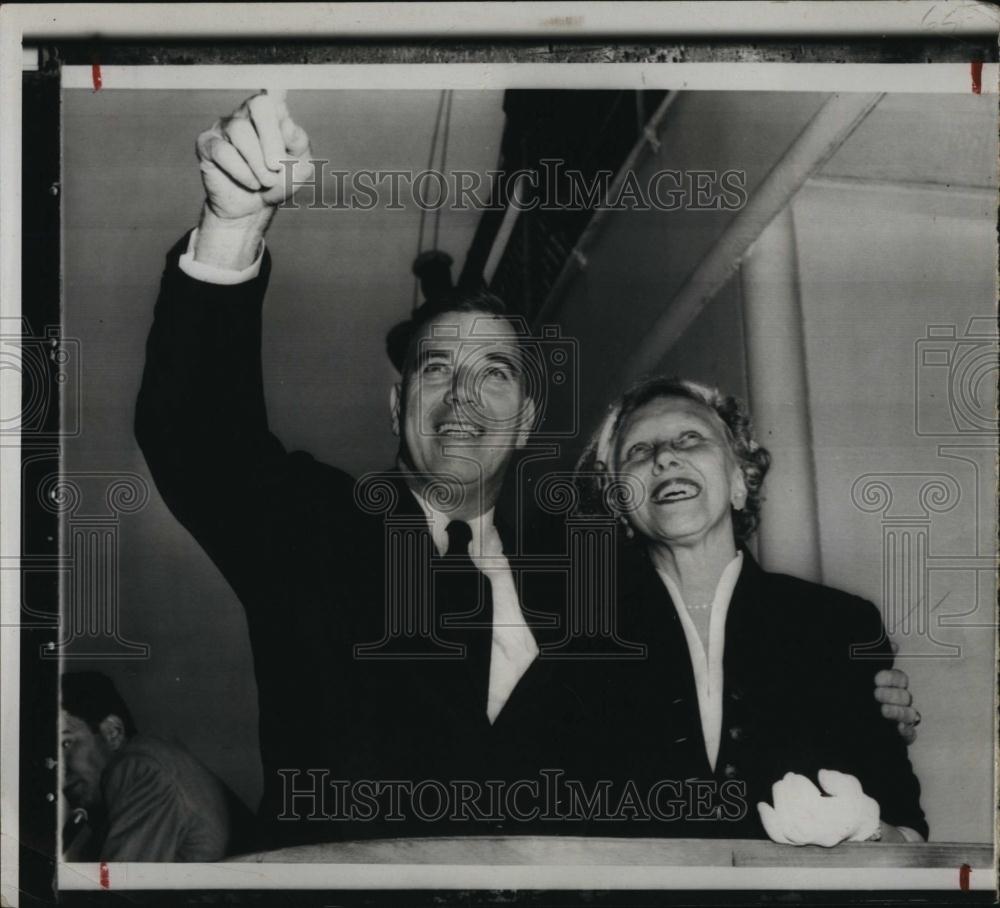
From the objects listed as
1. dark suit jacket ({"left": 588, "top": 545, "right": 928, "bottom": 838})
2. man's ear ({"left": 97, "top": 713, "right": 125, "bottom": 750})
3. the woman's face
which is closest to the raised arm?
man's ear ({"left": 97, "top": 713, "right": 125, "bottom": 750})

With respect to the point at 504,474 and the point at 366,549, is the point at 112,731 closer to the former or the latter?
the point at 366,549

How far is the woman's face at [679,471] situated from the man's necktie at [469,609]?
0.40m

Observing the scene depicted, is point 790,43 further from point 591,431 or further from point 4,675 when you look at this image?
point 4,675

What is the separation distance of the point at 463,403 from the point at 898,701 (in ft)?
4.15

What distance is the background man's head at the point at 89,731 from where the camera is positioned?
250 centimetres

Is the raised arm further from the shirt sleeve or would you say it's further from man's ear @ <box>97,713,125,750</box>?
the shirt sleeve

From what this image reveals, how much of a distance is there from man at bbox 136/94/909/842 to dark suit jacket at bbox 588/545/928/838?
0.11 m

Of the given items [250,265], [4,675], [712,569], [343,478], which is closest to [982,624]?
[712,569]

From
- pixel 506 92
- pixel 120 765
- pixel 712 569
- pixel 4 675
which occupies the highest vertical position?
pixel 506 92

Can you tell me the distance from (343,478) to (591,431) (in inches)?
24.0

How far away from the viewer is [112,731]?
8.22 ft

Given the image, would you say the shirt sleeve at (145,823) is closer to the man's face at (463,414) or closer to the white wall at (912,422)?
the man's face at (463,414)

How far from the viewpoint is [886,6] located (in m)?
2.53

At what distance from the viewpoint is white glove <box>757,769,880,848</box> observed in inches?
97.3
